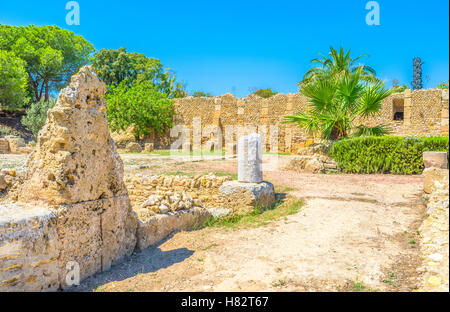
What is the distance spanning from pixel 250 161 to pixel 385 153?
5.41 metres

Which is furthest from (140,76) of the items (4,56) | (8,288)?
(8,288)

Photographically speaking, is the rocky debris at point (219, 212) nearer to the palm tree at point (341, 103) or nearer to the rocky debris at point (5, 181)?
the rocky debris at point (5, 181)

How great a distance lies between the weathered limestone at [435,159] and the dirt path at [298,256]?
3180 mm

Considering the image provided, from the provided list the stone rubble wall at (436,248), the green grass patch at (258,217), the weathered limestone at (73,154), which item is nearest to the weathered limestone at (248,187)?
the green grass patch at (258,217)

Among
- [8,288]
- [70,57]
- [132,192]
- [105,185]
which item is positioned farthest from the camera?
[70,57]

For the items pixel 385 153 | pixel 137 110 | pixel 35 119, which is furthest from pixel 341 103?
pixel 35 119

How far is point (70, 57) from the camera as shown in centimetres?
2848

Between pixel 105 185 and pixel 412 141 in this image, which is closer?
pixel 105 185

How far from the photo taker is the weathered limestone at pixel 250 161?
6.21 metres

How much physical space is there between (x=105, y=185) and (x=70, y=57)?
2901 cm

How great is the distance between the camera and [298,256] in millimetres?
3676

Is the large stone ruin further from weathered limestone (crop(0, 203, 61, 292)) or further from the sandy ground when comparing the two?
the sandy ground

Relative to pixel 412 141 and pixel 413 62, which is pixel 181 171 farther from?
pixel 413 62

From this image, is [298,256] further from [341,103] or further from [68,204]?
[341,103]
